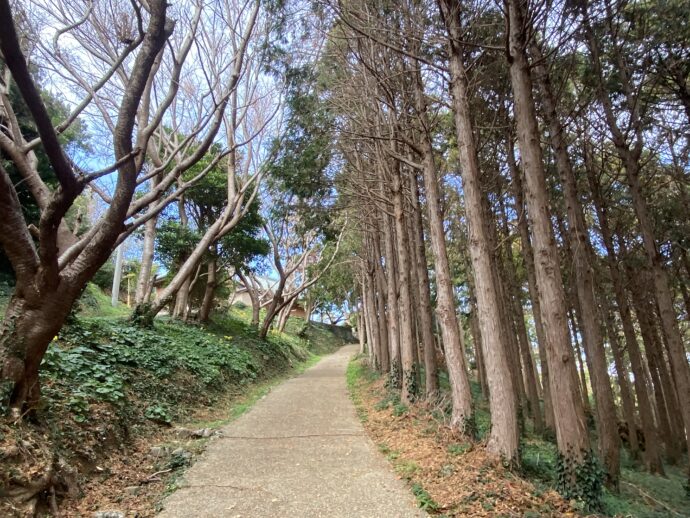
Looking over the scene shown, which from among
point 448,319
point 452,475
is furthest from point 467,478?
point 448,319

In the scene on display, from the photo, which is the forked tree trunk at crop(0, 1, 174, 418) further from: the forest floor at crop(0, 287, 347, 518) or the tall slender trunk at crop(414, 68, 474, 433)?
the tall slender trunk at crop(414, 68, 474, 433)

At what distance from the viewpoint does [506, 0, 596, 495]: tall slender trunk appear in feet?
15.7

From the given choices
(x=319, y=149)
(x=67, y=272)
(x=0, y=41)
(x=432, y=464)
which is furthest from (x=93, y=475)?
(x=319, y=149)

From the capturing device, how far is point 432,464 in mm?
5422

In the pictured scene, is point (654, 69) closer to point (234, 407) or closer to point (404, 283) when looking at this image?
point (404, 283)

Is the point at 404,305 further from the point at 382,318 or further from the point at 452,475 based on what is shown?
the point at 382,318

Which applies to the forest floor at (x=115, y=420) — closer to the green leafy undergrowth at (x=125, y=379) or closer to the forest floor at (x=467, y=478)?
the green leafy undergrowth at (x=125, y=379)

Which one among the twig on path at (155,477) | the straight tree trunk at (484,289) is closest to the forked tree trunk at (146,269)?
the twig on path at (155,477)

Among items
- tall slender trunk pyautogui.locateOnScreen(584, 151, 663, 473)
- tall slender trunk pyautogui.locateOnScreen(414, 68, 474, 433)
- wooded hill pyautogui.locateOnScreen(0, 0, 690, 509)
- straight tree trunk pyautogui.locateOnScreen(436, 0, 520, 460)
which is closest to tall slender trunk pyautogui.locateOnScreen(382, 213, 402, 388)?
wooded hill pyautogui.locateOnScreen(0, 0, 690, 509)

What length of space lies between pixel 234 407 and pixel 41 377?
489 cm

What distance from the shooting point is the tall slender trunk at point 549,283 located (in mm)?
4776

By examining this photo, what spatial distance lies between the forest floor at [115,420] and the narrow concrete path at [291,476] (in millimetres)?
375

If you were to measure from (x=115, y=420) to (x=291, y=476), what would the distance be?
2.72m

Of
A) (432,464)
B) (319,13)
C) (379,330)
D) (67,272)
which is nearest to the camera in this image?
(67,272)
